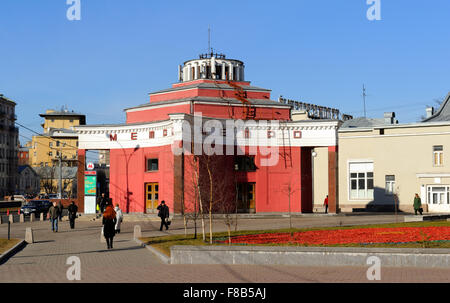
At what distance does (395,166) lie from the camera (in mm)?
58750

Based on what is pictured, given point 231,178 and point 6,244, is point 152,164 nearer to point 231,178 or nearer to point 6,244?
point 231,178

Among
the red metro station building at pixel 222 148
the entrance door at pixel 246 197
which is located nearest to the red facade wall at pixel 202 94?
the red metro station building at pixel 222 148

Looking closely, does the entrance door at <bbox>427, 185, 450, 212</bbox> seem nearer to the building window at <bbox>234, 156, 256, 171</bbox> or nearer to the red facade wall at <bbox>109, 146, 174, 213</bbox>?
the building window at <bbox>234, 156, 256, 171</bbox>

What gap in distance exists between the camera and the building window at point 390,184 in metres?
59.1

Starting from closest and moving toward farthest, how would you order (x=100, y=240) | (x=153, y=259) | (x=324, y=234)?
(x=153, y=259) → (x=324, y=234) → (x=100, y=240)

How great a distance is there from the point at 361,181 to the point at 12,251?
4421 cm

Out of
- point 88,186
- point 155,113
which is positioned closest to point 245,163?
point 155,113

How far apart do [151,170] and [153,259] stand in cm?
2642

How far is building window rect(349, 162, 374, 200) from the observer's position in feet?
199

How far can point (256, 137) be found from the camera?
151 feet

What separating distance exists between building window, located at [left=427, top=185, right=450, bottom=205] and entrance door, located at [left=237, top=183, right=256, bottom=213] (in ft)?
66.6

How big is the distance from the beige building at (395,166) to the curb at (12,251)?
38892 millimetres
